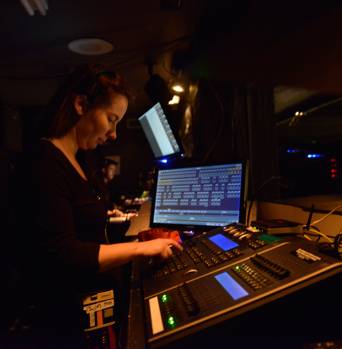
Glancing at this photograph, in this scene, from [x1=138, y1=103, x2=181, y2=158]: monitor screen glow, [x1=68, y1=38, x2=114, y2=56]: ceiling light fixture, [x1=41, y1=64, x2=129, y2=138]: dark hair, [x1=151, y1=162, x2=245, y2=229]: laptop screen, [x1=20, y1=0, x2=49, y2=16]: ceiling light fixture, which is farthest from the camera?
[x1=68, y1=38, x2=114, y2=56]: ceiling light fixture

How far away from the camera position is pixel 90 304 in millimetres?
925

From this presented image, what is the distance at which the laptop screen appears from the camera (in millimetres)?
1257

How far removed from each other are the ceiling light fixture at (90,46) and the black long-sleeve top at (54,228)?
2.36 metres

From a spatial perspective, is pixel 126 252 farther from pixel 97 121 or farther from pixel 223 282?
pixel 97 121

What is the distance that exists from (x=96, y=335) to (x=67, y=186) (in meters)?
0.48

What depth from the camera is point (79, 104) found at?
106cm

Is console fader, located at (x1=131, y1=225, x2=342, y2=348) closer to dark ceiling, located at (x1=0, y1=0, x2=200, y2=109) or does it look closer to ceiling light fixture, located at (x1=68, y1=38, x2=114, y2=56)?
dark ceiling, located at (x1=0, y1=0, x2=200, y2=109)

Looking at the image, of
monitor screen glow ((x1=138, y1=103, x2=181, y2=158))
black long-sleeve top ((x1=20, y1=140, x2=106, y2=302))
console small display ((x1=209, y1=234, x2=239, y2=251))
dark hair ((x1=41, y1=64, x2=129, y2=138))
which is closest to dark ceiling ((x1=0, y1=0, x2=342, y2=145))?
monitor screen glow ((x1=138, y1=103, x2=181, y2=158))

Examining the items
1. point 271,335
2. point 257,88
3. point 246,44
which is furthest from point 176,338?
point 246,44

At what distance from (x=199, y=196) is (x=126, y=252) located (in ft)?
1.99

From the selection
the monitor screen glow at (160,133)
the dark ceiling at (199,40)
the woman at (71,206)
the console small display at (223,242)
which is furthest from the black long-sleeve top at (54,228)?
the monitor screen glow at (160,133)

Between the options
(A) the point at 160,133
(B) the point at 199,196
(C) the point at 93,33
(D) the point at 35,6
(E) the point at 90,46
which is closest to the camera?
(B) the point at 199,196

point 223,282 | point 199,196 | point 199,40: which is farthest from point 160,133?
point 223,282

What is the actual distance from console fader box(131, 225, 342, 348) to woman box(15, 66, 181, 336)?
163 mm
